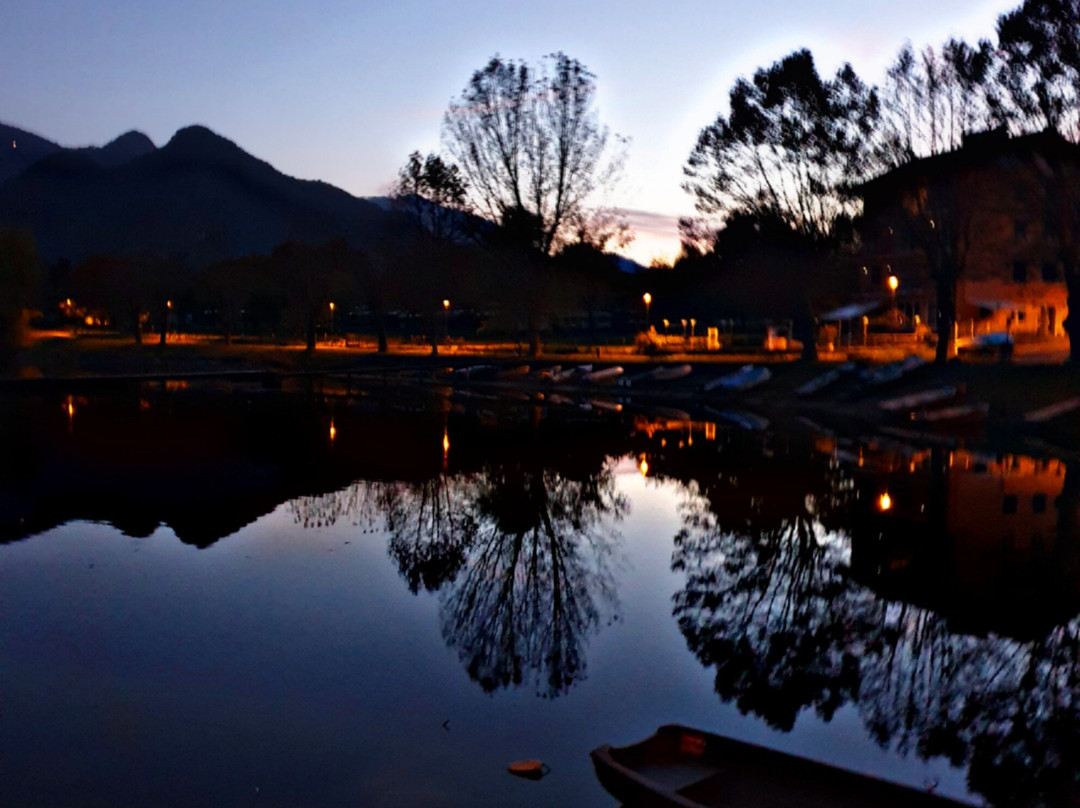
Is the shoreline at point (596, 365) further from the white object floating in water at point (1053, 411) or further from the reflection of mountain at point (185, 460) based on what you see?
the reflection of mountain at point (185, 460)

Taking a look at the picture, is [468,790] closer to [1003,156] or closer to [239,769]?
[239,769]

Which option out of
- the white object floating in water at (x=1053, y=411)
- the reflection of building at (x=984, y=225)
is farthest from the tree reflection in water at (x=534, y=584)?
the reflection of building at (x=984, y=225)

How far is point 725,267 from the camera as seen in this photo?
72750mm

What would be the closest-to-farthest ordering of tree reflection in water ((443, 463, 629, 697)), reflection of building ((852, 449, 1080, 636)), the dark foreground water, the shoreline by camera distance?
the dark foreground water
tree reflection in water ((443, 463, 629, 697))
reflection of building ((852, 449, 1080, 636))
the shoreline

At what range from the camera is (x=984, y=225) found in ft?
166

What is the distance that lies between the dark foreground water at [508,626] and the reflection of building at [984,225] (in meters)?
17.0

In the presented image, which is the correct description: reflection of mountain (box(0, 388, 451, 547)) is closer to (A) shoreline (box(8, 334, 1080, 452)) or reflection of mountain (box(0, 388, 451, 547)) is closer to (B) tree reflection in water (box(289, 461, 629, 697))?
(B) tree reflection in water (box(289, 461, 629, 697))

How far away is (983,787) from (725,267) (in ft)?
211

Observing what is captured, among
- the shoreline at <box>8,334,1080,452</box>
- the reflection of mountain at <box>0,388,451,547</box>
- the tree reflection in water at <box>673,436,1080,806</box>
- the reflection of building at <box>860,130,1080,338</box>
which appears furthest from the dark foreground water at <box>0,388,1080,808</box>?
the reflection of building at <box>860,130,1080,338</box>

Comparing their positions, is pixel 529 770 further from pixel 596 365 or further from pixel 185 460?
pixel 596 365

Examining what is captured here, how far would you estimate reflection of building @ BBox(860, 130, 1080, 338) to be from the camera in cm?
4344

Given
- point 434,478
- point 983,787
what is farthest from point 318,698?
point 434,478

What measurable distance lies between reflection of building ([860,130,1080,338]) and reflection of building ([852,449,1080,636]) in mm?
16482

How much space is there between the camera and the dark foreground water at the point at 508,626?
434 inches
